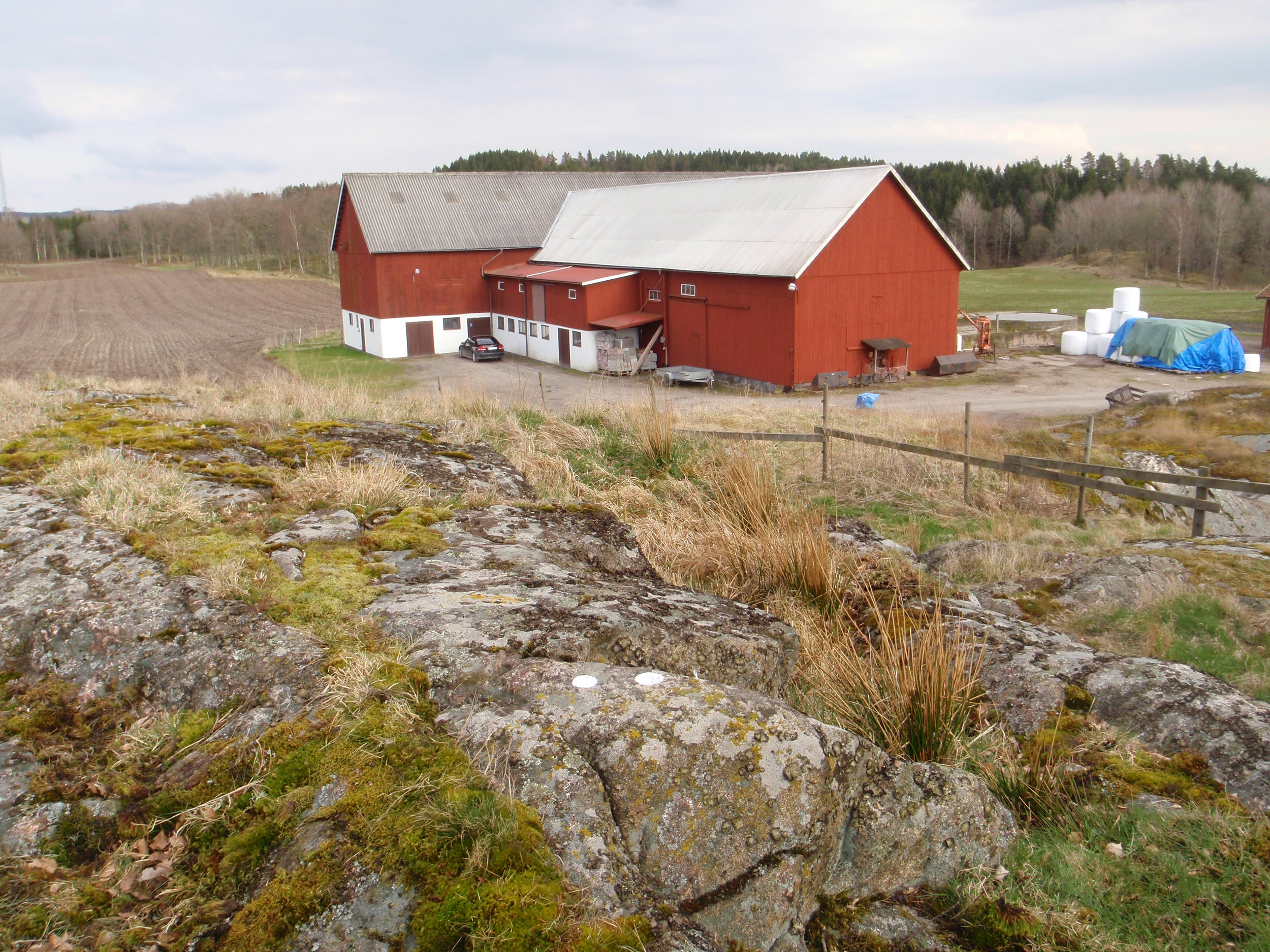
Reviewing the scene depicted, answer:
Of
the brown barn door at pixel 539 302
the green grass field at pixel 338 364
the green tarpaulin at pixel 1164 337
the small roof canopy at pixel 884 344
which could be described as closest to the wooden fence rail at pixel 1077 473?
the small roof canopy at pixel 884 344

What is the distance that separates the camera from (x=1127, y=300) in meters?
33.6

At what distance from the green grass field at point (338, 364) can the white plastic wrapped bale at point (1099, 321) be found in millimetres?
25293

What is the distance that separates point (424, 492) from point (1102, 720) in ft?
14.1

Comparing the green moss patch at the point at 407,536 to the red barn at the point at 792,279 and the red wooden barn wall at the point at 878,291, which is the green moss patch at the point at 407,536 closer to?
the red barn at the point at 792,279

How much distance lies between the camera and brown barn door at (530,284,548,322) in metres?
34.8

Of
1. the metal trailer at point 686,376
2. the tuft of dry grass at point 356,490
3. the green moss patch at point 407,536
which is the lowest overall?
the metal trailer at point 686,376

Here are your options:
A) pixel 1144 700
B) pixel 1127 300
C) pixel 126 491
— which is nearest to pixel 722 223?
pixel 1127 300

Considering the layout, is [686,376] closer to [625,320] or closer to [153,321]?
[625,320]

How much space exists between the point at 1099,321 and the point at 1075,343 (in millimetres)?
1113

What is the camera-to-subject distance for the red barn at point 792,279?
2769 centimetres

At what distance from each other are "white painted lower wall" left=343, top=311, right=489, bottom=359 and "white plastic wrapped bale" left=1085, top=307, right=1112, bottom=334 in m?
24.3

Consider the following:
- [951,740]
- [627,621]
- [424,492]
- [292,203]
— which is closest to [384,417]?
[424,492]

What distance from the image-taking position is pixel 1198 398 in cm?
2394

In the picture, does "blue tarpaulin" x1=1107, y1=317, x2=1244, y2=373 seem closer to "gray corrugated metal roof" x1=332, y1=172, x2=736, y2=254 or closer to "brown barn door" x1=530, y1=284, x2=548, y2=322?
"brown barn door" x1=530, y1=284, x2=548, y2=322
